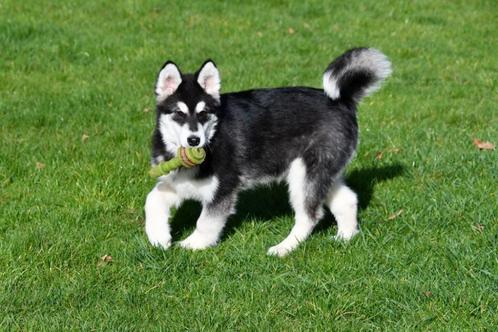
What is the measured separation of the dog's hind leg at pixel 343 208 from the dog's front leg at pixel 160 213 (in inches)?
47.7

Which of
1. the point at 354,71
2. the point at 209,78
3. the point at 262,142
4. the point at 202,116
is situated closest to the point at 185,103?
the point at 202,116

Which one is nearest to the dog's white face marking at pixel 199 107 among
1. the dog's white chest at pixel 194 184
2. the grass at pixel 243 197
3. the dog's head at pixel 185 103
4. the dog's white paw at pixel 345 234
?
the dog's head at pixel 185 103

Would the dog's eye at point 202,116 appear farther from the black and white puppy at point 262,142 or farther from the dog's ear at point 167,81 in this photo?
the dog's ear at point 167,81

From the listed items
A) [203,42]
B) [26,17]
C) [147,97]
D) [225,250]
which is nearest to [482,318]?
[225,250]

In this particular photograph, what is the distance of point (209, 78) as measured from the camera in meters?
→ 5.61

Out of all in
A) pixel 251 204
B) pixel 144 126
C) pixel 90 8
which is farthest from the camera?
pixel 90 8

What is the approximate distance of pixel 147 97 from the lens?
905 cm

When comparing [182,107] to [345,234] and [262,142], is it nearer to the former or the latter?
[262,142]

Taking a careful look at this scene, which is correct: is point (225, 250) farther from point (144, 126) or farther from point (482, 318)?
point (144, 126)

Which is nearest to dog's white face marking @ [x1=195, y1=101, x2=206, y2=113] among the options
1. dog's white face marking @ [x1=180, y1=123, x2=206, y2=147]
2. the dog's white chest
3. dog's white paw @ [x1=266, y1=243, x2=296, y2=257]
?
dog's white face marking @ [x1=180, y1=123, x2=206, y2=147]

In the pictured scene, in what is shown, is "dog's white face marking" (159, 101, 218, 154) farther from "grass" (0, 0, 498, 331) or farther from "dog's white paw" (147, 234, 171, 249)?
"grass" (0, 0, 498, 331)

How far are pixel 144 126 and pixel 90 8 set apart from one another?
5034mm

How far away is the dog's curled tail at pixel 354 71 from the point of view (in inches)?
226

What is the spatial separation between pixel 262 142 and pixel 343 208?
0.81 meters
